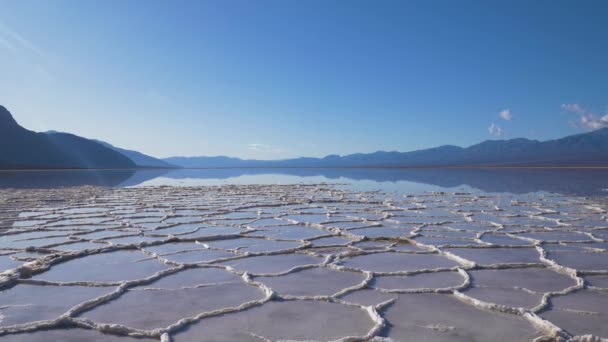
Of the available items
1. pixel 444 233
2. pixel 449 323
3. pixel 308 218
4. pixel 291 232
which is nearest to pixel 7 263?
pixel 291 232

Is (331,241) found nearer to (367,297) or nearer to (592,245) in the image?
(367,297)

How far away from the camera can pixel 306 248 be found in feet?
13.6

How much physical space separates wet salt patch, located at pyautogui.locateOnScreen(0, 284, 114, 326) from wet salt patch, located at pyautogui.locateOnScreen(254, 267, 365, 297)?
1.08 meters

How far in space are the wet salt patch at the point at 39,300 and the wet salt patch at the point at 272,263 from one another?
101 cm

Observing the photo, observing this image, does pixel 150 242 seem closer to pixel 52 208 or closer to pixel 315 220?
pixel 315 220

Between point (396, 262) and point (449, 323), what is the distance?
1.41 meters

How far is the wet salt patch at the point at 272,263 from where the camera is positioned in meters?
3.35

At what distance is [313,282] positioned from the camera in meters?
2.96

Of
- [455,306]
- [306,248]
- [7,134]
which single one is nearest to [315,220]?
[306,248]

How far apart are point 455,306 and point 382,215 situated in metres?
4.26

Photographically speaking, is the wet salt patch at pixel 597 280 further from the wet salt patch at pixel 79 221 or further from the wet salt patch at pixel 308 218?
the wet salt patch at pixel 79 221

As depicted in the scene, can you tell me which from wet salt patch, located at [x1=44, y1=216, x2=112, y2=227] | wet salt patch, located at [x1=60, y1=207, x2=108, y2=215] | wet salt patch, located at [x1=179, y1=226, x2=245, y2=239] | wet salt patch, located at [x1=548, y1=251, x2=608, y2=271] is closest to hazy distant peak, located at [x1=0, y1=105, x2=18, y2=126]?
wet salt patch, located at [x1=60, y1=207, x2=108, y2=215]

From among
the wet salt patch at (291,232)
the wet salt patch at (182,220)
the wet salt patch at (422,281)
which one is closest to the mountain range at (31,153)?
the wet salt patch at (182,220)

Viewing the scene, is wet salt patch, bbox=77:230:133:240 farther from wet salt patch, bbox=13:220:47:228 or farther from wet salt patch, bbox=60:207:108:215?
wet salt patch, bbox=60:207:108:215
